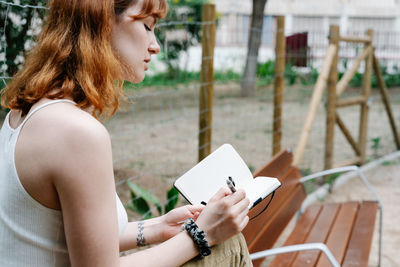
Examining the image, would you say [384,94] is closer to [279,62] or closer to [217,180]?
[279,62]

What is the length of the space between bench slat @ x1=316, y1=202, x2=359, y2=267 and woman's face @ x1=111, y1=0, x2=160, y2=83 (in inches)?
52.3

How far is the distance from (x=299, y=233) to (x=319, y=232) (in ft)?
0.37

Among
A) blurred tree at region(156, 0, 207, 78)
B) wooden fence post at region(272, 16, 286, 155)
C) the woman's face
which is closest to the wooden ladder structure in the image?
wooden fence post at region(272, 16, 286, 155)

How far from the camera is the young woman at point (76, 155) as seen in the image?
3.03 feet

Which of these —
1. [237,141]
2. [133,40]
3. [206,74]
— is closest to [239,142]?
[237,141]

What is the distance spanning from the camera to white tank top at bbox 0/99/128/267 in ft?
3.18

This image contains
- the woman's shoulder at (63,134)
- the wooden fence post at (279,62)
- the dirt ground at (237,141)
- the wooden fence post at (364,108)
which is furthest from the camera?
the wooden fence post at (364,108)

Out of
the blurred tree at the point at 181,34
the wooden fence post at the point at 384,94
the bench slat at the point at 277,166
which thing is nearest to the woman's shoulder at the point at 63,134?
the bench slat at the point at 277,166

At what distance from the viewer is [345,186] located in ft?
15.5

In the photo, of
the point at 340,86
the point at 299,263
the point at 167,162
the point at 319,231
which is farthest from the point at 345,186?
the point at 299,263

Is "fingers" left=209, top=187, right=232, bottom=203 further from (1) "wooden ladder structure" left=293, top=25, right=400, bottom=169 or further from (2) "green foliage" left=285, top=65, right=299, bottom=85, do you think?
(2) "green foliage" left=285, top=65, right=299, bottom=85

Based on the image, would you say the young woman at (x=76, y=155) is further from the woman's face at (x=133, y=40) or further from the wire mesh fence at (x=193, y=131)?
the wire mesh fence at (x=193, y=131)

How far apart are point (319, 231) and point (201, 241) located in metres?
1.54

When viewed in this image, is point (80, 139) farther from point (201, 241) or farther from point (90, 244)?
point (201, 241)
